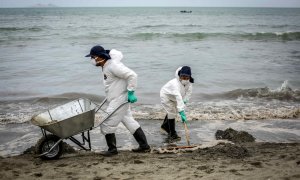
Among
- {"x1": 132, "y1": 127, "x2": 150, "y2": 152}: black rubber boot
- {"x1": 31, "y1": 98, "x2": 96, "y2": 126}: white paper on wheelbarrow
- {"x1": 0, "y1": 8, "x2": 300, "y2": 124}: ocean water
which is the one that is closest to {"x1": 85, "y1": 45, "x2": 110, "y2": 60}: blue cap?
{"x1": 31, "y1": 98, "x2": 96, "y2": 126}: white paper on wheelbarrow

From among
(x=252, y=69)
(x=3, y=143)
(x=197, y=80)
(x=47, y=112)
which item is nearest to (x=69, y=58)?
(x=197, y=80)

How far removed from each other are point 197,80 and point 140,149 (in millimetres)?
7025

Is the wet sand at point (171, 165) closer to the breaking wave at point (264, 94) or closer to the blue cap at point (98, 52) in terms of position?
the blue cap at point (98, 52)

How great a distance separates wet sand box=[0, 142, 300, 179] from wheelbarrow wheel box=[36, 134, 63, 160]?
88 mm

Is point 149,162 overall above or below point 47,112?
below

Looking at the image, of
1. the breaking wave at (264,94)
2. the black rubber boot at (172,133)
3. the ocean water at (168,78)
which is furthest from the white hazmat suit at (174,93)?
the breaking wave at (264,94)

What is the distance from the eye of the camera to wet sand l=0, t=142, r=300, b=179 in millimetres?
3840

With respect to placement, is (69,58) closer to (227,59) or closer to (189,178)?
(227,59)

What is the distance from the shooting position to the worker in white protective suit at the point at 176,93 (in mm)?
5559

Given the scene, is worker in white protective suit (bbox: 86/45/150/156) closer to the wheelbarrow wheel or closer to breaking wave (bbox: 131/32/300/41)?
the wheelbarrow wheel

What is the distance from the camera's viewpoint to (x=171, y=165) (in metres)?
4.27

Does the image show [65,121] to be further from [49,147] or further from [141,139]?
[141,139]

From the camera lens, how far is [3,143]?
6039 millimetres

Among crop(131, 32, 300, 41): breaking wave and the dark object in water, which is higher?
crop(131, 32, 300, 41): breaking wave
